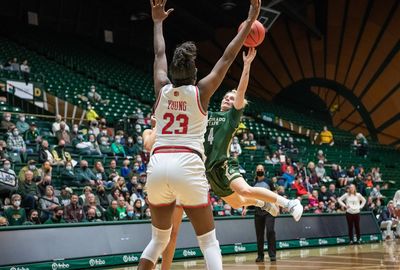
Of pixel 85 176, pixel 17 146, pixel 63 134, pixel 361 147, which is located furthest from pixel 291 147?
pixel 17 146

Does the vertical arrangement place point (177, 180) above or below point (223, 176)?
above

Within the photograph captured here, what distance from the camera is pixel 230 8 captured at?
26.7m

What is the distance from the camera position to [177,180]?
4266mm

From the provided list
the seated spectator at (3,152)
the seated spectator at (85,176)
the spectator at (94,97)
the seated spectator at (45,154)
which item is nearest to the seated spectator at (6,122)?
the seated spectator at (45,154)

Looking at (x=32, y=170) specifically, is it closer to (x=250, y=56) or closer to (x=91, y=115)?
(x=91, y=115)

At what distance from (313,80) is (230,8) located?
744 cm

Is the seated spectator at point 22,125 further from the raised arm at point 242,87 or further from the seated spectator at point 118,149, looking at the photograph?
the raised arm at point 242,87

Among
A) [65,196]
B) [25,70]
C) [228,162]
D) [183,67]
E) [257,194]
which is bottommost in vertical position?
[65,196]

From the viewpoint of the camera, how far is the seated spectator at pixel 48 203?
1166 centimetres

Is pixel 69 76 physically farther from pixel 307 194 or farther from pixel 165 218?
pixel 165 218

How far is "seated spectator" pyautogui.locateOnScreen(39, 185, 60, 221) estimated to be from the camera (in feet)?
38.3

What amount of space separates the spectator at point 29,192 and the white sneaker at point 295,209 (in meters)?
6.56

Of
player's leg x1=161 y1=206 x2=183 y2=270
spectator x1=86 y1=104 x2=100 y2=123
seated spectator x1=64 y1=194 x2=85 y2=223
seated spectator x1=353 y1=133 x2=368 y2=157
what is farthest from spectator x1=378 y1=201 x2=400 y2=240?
player's leg x1=161 y1=206 x2=183 y2=270

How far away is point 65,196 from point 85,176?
1.45 meters
